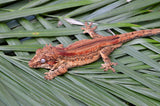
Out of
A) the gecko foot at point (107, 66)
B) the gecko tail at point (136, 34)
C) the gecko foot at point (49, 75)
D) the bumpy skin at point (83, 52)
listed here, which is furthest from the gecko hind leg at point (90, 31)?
the gecko foot at point (49, 75)

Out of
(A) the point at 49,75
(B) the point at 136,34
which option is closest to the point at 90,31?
(B) the point at 136,34

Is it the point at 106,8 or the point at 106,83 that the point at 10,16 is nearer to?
the point at 106,8

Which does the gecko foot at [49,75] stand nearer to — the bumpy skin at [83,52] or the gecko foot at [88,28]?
the bumpy skin at [83,52]

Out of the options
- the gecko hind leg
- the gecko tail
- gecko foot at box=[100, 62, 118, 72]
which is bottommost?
gecko foot at box=[100, 62, 118, 72]

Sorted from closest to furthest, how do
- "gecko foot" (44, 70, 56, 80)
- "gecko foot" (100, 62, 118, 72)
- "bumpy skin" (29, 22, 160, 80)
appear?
"gecko foot" (44, 70, 56, 80), "gecko foot" (100, 62, 118, 72), "bumpy skin" (29, 22, 160, 80)

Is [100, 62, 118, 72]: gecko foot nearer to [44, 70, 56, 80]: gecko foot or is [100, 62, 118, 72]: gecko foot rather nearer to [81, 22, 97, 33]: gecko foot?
[81, 22, 97, 33]: gecko foot

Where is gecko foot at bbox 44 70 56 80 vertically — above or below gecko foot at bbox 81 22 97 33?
below

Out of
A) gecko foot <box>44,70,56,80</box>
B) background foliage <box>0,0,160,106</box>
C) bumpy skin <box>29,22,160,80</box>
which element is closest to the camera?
background foliage <box>0,0,160,106</box>

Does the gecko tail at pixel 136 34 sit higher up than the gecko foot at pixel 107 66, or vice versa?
the gecko tail at pixel 136 34

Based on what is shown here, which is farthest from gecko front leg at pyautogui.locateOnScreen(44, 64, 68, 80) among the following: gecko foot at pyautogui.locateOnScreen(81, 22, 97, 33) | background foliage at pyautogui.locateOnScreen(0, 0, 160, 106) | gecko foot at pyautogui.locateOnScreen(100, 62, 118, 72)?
gecko foot at pyautogui.locateOnScreen(81, 22, 97, 33)
